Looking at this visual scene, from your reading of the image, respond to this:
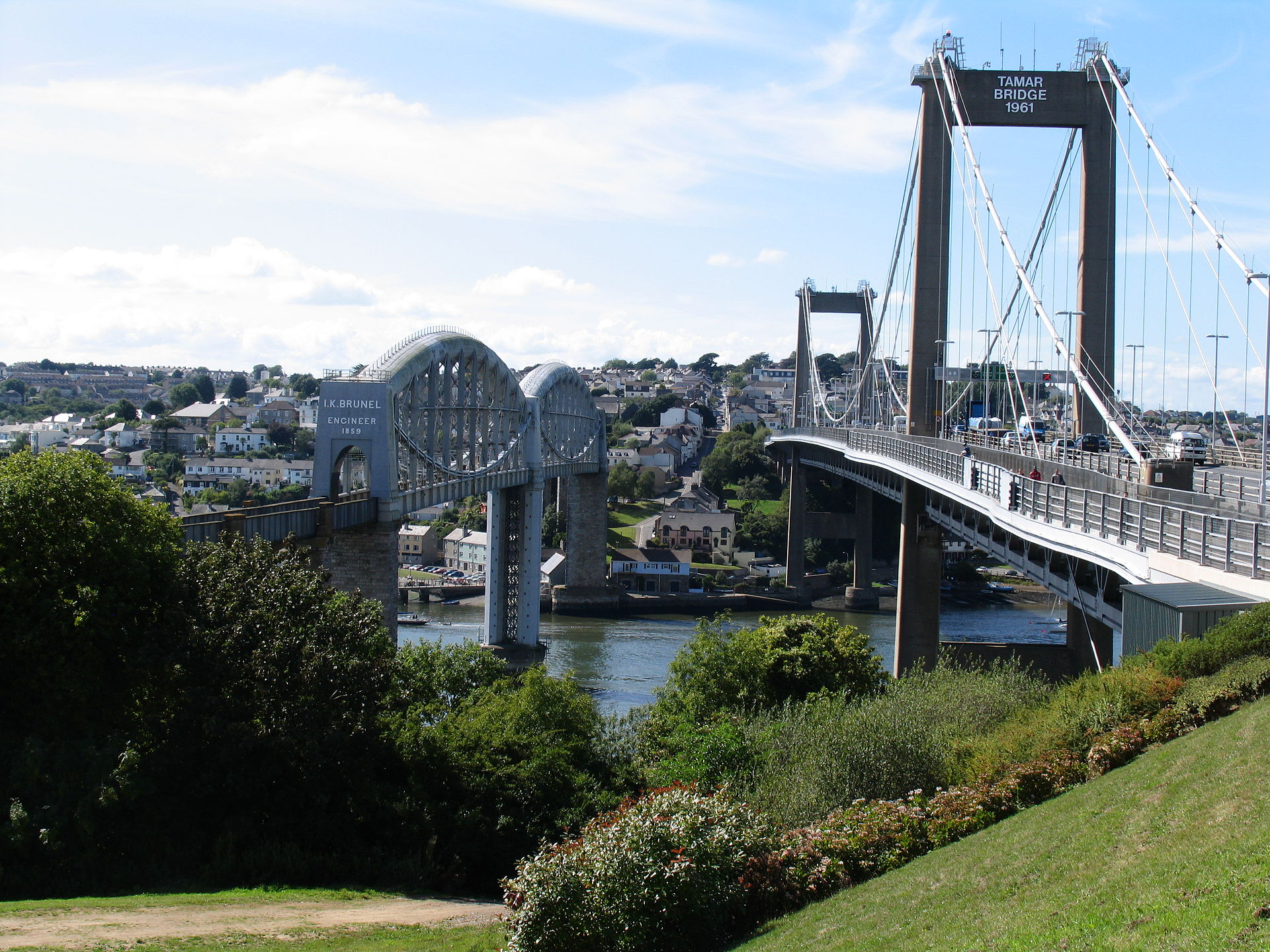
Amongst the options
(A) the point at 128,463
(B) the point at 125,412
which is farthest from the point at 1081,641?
(B) the point at 125,412

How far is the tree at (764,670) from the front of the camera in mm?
28797

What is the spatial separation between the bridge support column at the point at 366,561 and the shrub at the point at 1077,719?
23039mm

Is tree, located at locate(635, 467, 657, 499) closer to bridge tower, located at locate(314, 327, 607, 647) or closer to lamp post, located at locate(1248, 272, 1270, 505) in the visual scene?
bridge tower, located at locate(314, 327, 607, 647)

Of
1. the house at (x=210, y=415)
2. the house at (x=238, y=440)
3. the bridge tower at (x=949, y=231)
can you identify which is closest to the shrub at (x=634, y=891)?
the bridge tower at (x=949, y=231)

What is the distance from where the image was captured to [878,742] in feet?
53.3

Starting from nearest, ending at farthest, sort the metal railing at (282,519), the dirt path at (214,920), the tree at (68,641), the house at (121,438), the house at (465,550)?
the dirt path at (214,920) < the tree at (68,641) < the metal railing at (282,519) < the house at (465,550) < the house at (121,438)

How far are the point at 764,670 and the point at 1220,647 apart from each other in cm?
1736

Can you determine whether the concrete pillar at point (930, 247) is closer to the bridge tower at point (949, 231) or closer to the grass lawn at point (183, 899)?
the bridge tower at point (949, 231)

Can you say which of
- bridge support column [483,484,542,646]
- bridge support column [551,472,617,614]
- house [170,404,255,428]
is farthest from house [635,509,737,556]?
house [170,404,255,428]

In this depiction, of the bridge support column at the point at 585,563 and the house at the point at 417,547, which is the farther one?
the house at the point at 417,547

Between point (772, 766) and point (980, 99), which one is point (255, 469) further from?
point (772, 766)

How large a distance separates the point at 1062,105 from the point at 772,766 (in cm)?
2599

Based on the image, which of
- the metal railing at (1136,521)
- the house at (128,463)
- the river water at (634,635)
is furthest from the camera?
the house at (128,463)

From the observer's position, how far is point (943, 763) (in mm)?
15953
